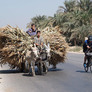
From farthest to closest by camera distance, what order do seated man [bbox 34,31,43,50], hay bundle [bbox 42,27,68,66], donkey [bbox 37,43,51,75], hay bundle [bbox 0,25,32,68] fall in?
1. hay bundle [bbox 42,27,68,66]
2. hay bundle [bbox 0,25,32,68]
3. seated man [bbox 34,31,43,50]
4. donkey [bbox 37,43,51,75]

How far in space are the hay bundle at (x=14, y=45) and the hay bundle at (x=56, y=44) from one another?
1020 millimetres

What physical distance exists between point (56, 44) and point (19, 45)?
1641mm

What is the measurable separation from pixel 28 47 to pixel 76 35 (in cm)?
3670

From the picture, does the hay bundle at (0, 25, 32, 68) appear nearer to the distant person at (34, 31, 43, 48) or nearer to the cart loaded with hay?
the cart loaded with hay

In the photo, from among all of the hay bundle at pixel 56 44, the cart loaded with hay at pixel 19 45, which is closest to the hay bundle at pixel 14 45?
the cart loaded with hay at pixel 19 45

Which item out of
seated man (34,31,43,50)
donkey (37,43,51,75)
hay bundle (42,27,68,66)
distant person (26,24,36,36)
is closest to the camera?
donkey (37,43,51,75)

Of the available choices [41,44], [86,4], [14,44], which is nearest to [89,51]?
[41,44]

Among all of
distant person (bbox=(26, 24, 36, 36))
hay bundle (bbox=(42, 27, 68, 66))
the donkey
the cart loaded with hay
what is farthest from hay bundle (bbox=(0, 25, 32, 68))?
hay bundle (bbox=(42, 27, 68, 66))

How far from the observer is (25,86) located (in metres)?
9.48

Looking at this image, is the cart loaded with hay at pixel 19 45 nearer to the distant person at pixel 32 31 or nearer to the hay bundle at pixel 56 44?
the hay bundle at pixel 56 44

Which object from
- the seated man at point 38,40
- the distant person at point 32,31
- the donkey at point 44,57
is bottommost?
the donkey at point 44,57

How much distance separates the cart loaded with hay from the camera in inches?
495

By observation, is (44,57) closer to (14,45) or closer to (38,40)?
(38,40)

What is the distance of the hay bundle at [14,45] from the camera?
12547mm
